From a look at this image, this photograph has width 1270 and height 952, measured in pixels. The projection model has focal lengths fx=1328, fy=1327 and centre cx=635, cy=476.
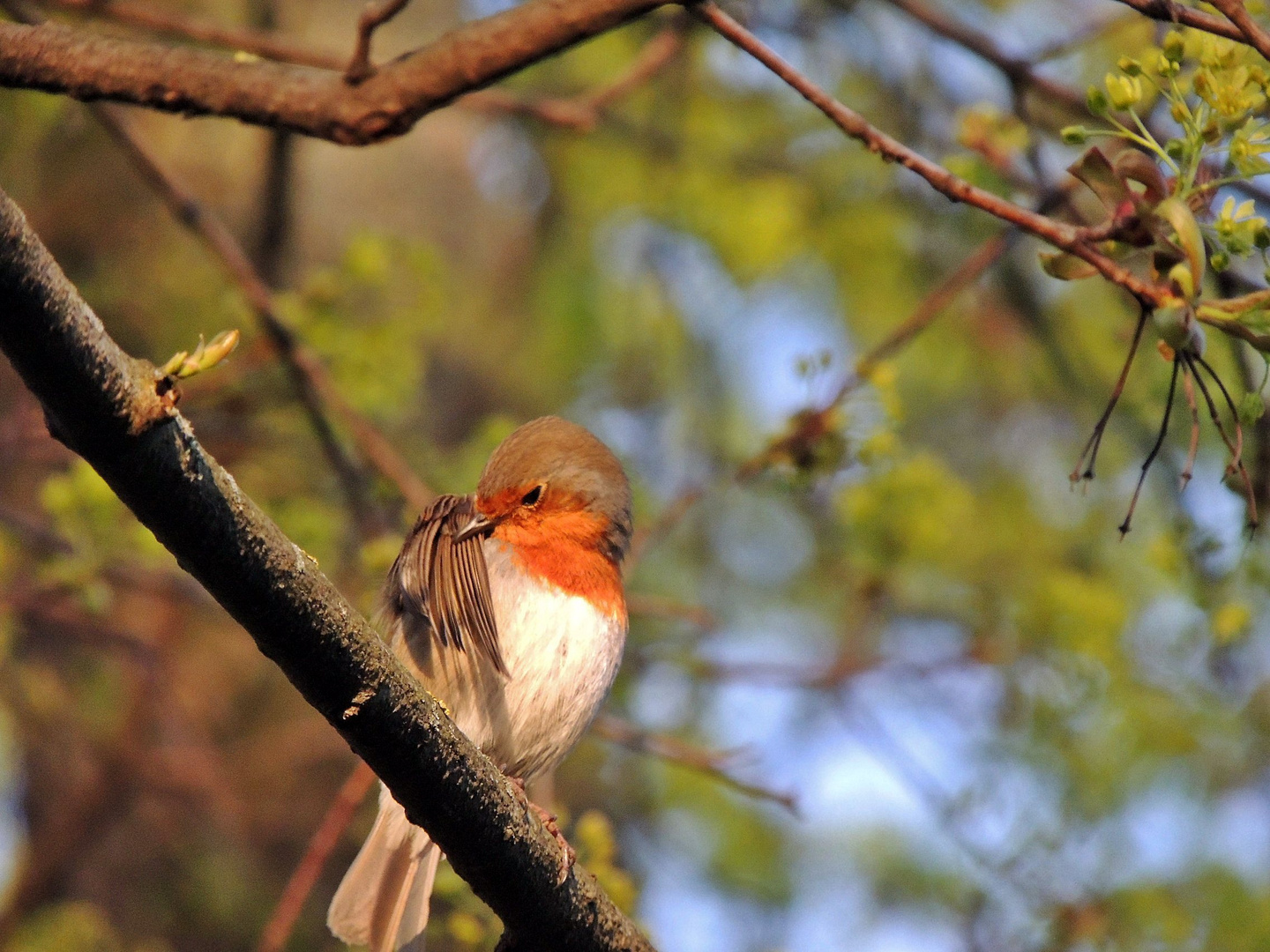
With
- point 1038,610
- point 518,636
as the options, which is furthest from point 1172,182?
point 1038,610

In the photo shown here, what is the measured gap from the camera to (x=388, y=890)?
3486 mm

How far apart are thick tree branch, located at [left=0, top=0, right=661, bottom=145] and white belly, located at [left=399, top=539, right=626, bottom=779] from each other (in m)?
1.25

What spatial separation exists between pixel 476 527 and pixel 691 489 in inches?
62.0

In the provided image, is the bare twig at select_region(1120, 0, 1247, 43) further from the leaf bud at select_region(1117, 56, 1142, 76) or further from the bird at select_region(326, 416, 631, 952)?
the bird at select_region(326, 416, 631, 952)

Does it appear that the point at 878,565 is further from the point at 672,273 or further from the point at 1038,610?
A: the point at 672,273

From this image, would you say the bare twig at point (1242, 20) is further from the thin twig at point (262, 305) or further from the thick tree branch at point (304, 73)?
the thin twig at point (262, 305)

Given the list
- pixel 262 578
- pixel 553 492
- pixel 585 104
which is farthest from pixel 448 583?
pixel 585 104

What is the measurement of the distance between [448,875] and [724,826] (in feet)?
13.3

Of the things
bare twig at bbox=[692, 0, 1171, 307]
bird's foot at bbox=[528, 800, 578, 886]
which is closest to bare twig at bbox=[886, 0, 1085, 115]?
bare twig at bbox=[692, 0, 1171, 307]

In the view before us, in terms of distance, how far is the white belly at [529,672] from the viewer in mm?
3359

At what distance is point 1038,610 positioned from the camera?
506cm

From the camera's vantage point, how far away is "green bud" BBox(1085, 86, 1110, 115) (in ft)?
6.75

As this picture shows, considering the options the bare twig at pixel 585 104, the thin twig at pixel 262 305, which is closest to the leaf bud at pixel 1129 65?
the bare twig at pixel 585 104

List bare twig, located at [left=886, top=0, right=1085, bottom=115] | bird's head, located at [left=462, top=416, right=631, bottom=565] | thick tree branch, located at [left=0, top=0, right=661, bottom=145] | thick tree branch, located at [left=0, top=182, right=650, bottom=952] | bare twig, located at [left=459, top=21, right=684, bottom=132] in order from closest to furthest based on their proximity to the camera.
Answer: thick tree branch, located at [left=0, top=182, right=650, bottom=952]
thick tree branch, located at [left=0, top=0, right=661, bottom=145]
bird's head, located at [left=462, top=416, right=631, bottom=565]
bare twig, located at [left=886, top=0, right=1085, bottom=115]
bare twig, located at [left=459, top=21, right=684, bottom=132]
